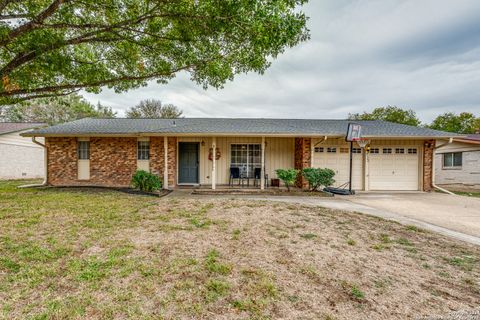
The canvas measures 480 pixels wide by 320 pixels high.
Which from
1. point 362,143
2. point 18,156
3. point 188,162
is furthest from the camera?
point 18,156

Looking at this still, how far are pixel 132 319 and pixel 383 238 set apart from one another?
4.12 m

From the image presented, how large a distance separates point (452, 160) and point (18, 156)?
26.2 meters

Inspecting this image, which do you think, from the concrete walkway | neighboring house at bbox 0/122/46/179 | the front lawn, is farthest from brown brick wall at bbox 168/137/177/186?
neighboring house at bbox 0/122/46/179

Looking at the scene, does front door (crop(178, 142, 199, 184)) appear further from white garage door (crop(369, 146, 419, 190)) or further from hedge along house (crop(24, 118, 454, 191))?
white garage door (crop(369, 146, 419, 190))

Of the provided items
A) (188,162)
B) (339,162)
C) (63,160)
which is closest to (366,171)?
(339,162)

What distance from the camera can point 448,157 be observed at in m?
13.6

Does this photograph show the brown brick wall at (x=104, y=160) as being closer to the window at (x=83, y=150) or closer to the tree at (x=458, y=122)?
the window at (x=83, y=150)

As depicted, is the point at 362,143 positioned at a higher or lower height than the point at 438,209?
higher

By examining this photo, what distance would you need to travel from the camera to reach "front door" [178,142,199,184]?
1073 centimetres

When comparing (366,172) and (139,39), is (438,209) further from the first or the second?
(139,39)

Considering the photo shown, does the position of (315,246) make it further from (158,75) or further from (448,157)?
(448,157)

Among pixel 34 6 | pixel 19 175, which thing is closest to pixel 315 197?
pixel 34 6

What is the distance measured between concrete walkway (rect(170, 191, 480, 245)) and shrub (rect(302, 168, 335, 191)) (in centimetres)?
105

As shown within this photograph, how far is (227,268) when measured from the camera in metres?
2.90
